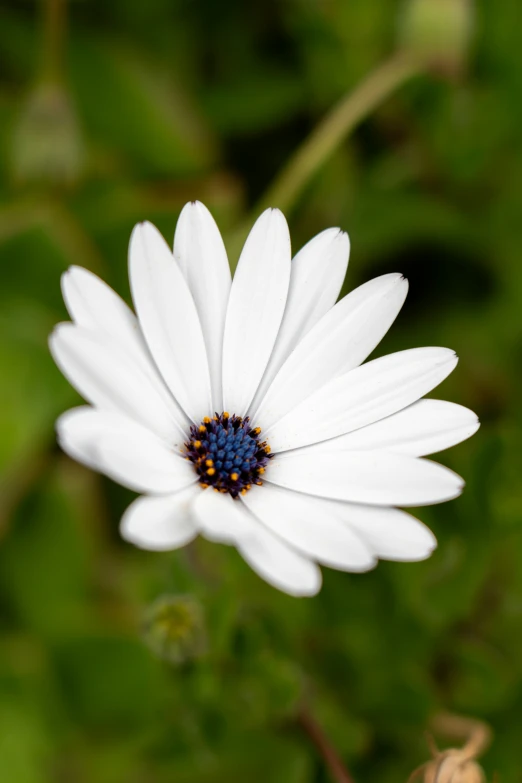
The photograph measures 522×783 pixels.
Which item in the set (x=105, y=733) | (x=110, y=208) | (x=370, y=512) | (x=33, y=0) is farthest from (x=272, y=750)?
(x=33, y=0)

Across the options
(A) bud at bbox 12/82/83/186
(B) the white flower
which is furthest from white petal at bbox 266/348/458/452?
(A) bud at bbox 12/82/83/186

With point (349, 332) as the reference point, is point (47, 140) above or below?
above

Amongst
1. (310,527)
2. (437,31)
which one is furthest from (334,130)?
(310,527)

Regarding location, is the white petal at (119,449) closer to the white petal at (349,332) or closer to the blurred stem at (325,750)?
the white petal at (349,332)

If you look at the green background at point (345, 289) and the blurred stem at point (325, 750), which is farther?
the green background at point (345, 289)

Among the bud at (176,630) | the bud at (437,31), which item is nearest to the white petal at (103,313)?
the bud at (176,630)

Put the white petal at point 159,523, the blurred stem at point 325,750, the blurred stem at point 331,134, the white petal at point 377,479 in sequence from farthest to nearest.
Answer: the blurred stem at point 331,134, the blurred stem at point 325,750, the white petal at point 377,479, the white petal at point 159,523

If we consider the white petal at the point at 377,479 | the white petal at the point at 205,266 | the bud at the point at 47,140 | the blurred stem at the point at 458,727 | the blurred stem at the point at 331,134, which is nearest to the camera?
the white petal at the point at 377,479

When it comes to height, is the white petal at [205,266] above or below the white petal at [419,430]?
above

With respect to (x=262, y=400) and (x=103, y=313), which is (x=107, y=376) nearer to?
(x=103, y=313)
